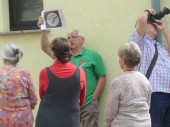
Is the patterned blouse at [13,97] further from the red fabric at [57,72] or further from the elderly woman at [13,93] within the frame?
the red fabric at [57,72]

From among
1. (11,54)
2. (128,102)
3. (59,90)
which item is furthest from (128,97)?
(11,54)

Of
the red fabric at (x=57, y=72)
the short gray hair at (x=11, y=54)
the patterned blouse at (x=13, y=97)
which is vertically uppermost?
the short gray hair at (x=11, y=54)

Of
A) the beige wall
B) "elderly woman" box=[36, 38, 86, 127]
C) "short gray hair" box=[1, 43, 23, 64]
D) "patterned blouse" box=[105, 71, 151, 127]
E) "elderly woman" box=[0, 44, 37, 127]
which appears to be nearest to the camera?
"patterned blouse" box=[105, 71, 151, 127]

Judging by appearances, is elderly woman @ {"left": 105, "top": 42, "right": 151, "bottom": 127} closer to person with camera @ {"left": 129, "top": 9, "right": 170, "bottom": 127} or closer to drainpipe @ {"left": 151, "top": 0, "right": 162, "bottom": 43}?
person with camera @ {"left": 129, "top": 9, "right": 170, "bottom": 127}

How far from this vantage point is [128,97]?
4141 mm

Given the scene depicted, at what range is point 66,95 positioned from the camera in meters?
4.42

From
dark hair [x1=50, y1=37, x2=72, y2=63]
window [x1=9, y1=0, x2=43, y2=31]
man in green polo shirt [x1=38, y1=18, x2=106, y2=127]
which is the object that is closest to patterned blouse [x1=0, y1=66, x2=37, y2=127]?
dark hair [x1=50, y1=37, x2=72, y2=63]

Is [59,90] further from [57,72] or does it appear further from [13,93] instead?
[13,93]

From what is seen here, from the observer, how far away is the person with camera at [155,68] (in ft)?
16.1

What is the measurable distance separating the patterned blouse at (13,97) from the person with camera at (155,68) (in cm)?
132

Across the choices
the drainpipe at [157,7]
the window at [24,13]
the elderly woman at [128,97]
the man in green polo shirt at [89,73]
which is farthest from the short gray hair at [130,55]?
the window at [24,13]

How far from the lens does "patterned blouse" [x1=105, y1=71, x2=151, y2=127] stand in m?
4.14

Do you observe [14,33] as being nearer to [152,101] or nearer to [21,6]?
[21,6]

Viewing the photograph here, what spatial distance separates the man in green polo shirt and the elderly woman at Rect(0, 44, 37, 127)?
1.02m
